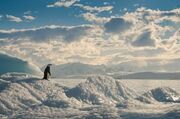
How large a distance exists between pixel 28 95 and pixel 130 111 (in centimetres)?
1221

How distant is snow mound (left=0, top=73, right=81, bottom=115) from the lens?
139 ft

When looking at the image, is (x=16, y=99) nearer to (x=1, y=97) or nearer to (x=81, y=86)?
(x=1, y=97)

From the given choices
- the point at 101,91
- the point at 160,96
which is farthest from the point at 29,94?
the point at 160,96

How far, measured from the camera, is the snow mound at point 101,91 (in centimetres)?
4794

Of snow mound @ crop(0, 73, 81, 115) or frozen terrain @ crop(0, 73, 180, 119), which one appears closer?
frozen terrain @ crop(0, 73, 180, 119)

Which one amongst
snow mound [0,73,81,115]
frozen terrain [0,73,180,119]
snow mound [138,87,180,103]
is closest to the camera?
frozen terrain [0,73,180,119]

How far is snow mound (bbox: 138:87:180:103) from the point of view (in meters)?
53.3

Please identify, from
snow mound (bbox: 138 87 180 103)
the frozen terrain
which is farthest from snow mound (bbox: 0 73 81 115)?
snow mound (bbox: 138 87 180 103)

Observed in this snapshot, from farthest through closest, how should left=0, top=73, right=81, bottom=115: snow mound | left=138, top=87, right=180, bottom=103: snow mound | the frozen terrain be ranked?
left=138, top=87, right=180, bottom=103: snow mound < left=0, top=73, right=81, bottom=115: snow mound < the frozen terrain

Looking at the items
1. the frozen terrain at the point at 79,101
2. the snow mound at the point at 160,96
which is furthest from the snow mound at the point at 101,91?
the snow mound at the point at 160,96

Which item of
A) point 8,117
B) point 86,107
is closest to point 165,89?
point 86,107

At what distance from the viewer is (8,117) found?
37.6 meters

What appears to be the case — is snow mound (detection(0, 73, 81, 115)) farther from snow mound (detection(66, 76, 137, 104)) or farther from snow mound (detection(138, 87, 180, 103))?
snow mound (detection(138, 87, 180, 103))

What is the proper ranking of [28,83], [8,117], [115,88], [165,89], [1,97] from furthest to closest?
[165,89] < [115,88] < [28,83] < [1,97] < [8,117]
